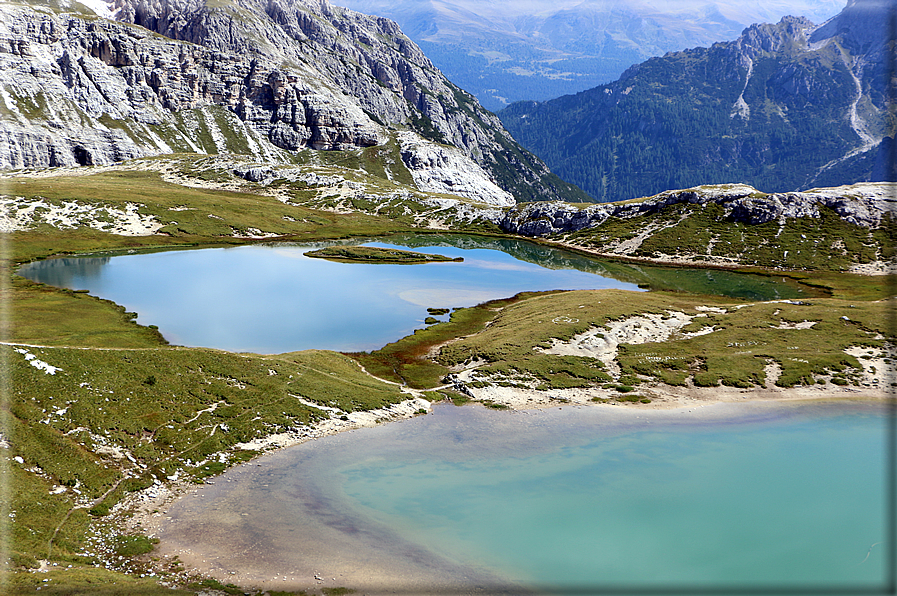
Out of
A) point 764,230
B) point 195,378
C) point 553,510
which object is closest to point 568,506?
point 553,510

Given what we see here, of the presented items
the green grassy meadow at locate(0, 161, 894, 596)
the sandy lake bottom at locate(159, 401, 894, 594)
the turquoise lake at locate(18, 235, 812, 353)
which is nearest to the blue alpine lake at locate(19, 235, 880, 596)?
the sandy lake bottom at locate(159, 401, 894, 594)

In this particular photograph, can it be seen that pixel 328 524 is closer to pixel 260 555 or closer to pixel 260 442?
pixel 260 555

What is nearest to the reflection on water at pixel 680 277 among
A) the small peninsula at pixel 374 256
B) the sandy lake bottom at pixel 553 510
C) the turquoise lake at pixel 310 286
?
the turquoise lake at pixel 310 286

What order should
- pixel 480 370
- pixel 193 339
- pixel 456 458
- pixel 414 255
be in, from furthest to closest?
pixel 414 255 < pixel 193 339 < pixel 480 370 < pixel 456 458

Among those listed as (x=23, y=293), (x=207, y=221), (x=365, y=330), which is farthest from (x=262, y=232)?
(x=365, y=330)

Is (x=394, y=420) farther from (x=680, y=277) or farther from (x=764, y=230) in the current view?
(x=764, y=230)
